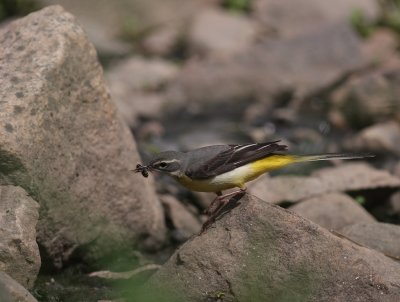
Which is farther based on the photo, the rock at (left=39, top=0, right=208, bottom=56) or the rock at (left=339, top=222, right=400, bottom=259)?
the rock at (left=39, top=0, right=208, bottom=56)

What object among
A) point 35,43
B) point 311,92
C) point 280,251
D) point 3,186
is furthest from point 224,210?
point 311,92

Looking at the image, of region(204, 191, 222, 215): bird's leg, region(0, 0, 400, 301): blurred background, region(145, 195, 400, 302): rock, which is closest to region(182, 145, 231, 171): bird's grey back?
region(204, 191, 222, 215): bird's leg

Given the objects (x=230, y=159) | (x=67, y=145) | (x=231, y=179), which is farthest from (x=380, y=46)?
(x=67, y=145)

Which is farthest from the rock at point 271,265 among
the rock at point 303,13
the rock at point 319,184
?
the rock at point 303,13

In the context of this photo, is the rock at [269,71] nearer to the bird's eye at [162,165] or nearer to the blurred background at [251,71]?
the blurred background at [251,71]

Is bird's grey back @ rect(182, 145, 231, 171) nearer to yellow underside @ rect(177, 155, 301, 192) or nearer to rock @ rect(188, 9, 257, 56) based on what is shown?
yellow underside @ rect(177, 155, 301, 192)

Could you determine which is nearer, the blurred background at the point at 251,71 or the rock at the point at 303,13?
the blurred background at the point at 251,71
